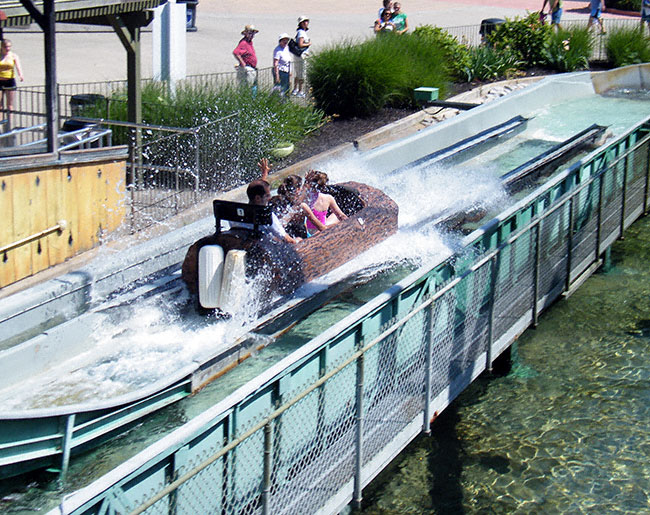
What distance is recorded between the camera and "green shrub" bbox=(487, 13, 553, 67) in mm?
21281

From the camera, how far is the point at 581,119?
1814 centimetres

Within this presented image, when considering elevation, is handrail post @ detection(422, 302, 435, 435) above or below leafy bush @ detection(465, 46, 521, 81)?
below

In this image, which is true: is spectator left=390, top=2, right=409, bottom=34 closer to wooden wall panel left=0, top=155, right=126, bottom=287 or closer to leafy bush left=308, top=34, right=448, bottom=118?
leafy bush left=308, top=34, right=448, bottom=118

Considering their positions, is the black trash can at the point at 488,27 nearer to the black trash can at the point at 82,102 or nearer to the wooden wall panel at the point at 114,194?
the black trash can at the point at 82,102

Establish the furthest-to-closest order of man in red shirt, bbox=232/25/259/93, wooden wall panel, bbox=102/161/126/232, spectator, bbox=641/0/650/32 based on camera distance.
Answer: spectator, bbox=641/0/650/32
man in red shirt, bbox=232/25/259/93
wooden wall panel, bbox=102/161/126/232

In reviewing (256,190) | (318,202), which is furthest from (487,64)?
(256,190)

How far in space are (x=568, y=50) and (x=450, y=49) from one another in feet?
11.0

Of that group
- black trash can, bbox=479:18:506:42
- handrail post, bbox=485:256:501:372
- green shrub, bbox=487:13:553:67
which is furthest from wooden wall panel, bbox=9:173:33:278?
black trash can, bbox=479:18:506:42

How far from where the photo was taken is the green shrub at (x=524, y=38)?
21281mm

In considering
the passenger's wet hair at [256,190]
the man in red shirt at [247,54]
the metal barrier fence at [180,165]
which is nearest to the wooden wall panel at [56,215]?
the metal barrier fence at [180,165]

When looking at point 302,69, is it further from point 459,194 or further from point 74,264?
point 74,264

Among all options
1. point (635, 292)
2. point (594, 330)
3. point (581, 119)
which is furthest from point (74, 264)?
point (581, 119)

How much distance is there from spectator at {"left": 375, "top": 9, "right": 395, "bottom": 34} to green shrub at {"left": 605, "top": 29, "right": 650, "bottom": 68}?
582 cm

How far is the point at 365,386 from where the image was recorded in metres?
5.60
